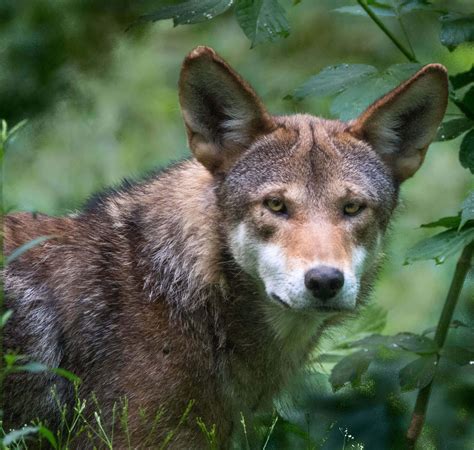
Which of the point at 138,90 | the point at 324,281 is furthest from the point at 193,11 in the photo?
the point at 138,90

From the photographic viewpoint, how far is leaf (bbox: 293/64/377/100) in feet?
16.8

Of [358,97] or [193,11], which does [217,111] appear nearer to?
[193,11]

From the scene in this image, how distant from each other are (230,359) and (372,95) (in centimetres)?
142

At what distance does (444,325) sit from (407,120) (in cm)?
118

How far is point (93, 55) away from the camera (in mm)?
9133

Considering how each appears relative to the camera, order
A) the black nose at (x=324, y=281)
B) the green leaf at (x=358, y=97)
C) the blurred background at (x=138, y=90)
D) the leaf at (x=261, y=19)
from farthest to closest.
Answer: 1. the blurred background at (x=138, y=90)
2. the green leaf at (x=358, y=97)
3. the leaf at (x=261, y=19)
4. the black nose at (x=324, y=281)

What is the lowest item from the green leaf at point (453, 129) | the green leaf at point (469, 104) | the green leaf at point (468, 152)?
the green leaf at point (468, 152)

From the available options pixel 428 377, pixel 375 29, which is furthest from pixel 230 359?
pixel 375 29

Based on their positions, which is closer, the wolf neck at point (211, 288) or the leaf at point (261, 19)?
the leaf at point (261, 19)

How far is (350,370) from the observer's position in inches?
219

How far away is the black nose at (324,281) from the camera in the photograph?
171 inches

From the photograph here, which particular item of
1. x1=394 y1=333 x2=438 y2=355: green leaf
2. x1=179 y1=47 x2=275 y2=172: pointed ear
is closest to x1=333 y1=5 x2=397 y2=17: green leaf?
x1=179 y1=47 x2=275 y2=172: pointed ear

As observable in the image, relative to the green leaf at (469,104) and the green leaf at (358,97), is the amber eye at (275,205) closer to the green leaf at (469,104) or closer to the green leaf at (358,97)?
the green leaf at (358,97)

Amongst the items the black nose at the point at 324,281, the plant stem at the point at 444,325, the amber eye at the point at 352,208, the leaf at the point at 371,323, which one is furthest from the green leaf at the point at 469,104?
the leaf at the point at 371,323
